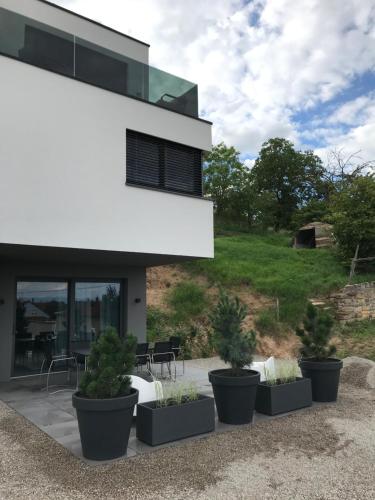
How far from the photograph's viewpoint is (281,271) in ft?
57.4

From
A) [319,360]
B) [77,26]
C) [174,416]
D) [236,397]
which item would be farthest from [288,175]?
[174,416]

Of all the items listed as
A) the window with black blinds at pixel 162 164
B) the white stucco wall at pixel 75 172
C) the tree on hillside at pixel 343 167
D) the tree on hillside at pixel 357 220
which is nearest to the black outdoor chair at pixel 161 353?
the white stucco wall at pixel 75 172

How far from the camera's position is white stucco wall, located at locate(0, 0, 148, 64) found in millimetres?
8562

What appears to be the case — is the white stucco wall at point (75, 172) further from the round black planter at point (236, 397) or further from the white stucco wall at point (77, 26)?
the round black planter at point (236, 397)

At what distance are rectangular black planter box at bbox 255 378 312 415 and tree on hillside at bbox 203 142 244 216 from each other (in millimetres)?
22798

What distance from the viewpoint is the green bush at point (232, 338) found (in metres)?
5.48

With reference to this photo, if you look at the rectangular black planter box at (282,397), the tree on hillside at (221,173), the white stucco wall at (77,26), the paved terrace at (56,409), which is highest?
the tree on hillside at (221,173)

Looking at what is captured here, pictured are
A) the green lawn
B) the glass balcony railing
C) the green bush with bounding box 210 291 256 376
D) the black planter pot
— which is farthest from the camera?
the green lawn

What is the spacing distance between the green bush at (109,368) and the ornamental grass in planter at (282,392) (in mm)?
2313

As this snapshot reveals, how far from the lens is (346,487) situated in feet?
11.6

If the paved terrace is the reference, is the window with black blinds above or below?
above

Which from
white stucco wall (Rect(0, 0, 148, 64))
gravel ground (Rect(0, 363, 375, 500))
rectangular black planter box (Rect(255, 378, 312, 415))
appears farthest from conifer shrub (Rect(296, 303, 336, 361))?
white stucco wall (Rect(0, 0, 148, 64))

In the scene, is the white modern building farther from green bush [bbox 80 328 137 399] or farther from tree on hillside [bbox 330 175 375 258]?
tree on hillside [bbox 330 175 375 258]

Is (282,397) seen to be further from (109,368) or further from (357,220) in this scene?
(357,220)
